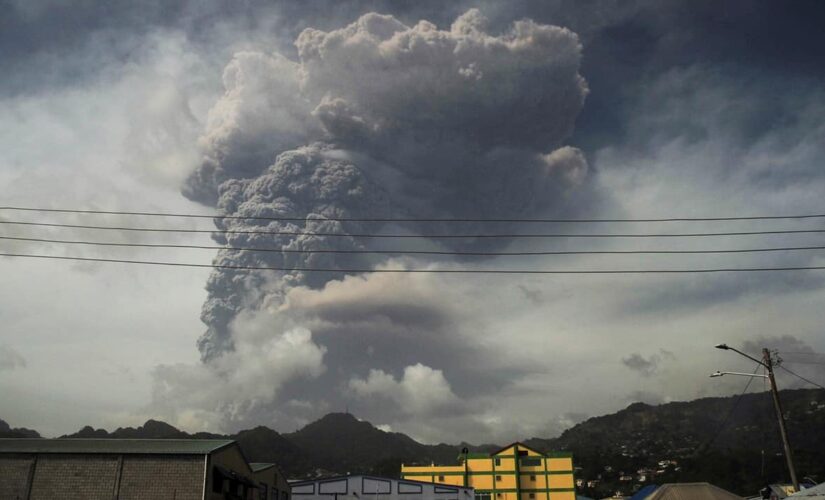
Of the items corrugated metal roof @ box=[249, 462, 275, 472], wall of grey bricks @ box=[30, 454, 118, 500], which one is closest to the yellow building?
corrugated metal roof @ box=[249, 462, 275, 472]

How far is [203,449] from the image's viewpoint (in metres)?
44.9

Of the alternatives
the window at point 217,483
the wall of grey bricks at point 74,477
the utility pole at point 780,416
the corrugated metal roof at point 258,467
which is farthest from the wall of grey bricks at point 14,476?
the utility pole at point 780,416

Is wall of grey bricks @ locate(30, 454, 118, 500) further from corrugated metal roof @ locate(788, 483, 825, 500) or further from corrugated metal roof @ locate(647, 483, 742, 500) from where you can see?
corrugated metal roof @ locate(788, 483, 825, 500)

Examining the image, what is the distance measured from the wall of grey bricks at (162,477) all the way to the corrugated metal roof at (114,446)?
506 millimetres

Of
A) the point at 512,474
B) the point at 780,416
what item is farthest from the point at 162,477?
the point at 512,474

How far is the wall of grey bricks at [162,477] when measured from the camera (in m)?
43.0

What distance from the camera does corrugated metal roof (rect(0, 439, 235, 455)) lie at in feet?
144

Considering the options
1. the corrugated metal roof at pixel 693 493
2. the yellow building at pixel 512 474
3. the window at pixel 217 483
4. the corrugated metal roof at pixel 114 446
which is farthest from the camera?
the yellow building at pixel 512 474

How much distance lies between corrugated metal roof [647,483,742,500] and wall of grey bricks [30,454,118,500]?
37767 mm

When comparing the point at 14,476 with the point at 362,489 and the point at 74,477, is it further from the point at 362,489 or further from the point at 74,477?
the point at 362,489

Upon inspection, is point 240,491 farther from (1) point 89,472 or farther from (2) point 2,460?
(2) point 2,460

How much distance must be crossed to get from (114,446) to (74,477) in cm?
313

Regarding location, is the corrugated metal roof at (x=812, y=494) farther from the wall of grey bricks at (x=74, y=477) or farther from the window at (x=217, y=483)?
the wall of grey bricks at (x=74, y=477)

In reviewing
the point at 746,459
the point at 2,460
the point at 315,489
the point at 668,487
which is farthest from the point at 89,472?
the point at 746,459
